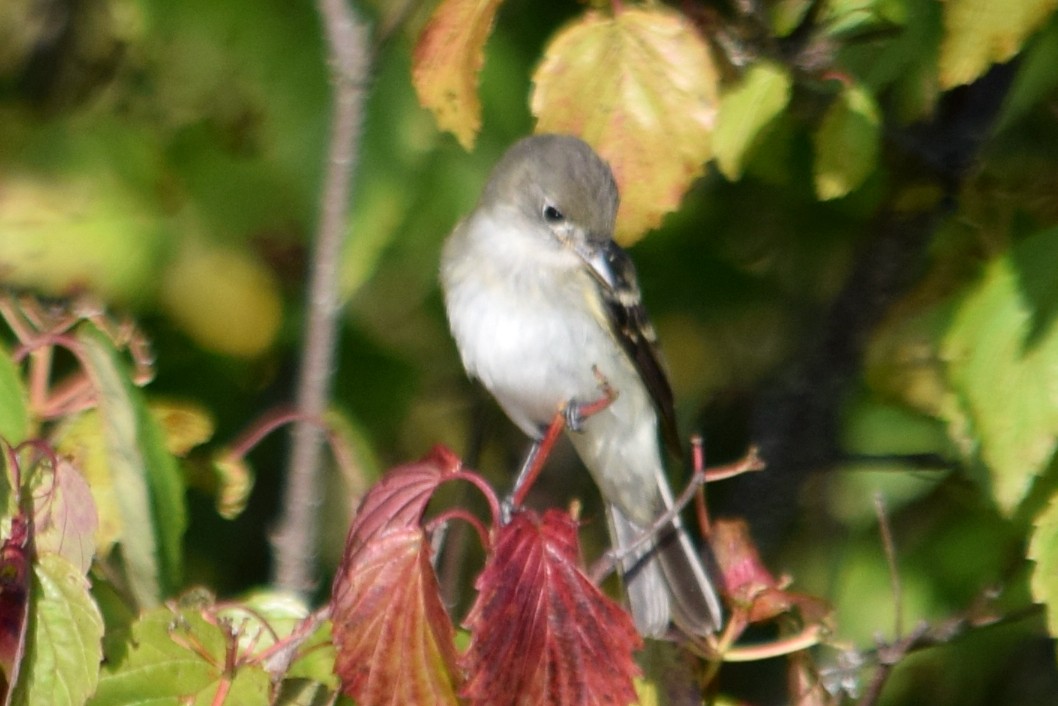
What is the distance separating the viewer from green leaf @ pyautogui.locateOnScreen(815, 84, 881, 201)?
2.33 metres

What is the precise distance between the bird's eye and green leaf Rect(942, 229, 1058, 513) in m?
0.88

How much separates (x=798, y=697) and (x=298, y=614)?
31.1 inches

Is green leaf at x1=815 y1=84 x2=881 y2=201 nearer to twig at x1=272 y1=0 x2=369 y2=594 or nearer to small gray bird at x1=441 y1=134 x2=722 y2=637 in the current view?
small gray bird at x1=441 y1=134 x2=722 y2=637

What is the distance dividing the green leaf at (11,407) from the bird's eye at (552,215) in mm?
1308

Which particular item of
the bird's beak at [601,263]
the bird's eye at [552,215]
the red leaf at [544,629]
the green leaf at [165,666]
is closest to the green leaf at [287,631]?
the green leaf at [165,666]

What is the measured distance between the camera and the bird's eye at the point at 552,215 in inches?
118

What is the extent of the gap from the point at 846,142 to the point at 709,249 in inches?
37.4

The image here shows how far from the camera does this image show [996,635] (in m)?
3.12

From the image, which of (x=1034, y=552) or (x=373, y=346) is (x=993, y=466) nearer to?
(x=1034, y=552)

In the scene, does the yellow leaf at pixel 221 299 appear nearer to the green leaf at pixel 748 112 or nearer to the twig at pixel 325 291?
the twig at pixel 325 291

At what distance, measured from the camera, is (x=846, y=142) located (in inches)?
92.0

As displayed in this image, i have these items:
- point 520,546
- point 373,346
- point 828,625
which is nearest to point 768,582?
point 828,625

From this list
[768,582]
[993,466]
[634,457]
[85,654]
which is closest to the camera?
[85,654]

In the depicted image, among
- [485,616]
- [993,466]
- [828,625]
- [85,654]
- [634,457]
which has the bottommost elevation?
[85,654]
